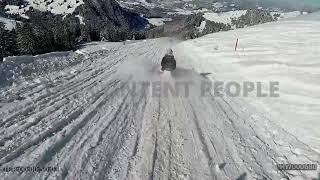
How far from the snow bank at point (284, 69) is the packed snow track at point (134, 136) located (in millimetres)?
832

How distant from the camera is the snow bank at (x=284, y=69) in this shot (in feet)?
42.2

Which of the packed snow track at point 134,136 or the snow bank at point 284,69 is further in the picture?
the snow bank at point 284,69

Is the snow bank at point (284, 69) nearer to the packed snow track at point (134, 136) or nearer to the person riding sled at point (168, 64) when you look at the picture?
the packed snow track at point (134, 136)

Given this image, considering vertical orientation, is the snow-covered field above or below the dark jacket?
below

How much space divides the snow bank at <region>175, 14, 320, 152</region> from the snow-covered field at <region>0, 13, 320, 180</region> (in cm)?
8

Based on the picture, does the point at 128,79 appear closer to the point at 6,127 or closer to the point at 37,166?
the point at 6,127

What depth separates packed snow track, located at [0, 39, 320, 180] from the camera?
820cm

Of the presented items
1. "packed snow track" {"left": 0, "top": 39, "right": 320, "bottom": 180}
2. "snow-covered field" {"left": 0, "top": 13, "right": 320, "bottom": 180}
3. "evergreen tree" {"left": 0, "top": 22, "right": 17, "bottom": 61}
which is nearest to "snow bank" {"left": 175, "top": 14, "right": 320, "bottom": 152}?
"snow-covered field" {"left": 0, "top": 13, "right": 320, "bottom": 180}

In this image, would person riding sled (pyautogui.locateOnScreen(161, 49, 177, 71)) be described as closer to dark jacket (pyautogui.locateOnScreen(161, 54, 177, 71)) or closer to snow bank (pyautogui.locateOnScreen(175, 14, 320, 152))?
dark jacket (pyautogui.locateOnScreen(161, 54, 177, 71))

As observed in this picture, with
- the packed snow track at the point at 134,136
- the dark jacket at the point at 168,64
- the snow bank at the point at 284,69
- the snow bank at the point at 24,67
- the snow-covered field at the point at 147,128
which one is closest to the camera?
the packed snow track at the point at 134,136

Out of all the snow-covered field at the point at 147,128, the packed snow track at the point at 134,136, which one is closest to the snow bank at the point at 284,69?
the snow-covered field at the point at 147,128

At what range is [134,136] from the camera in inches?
393

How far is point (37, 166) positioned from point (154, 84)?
9483 mm

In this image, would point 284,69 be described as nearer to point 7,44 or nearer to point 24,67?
point 24,67
